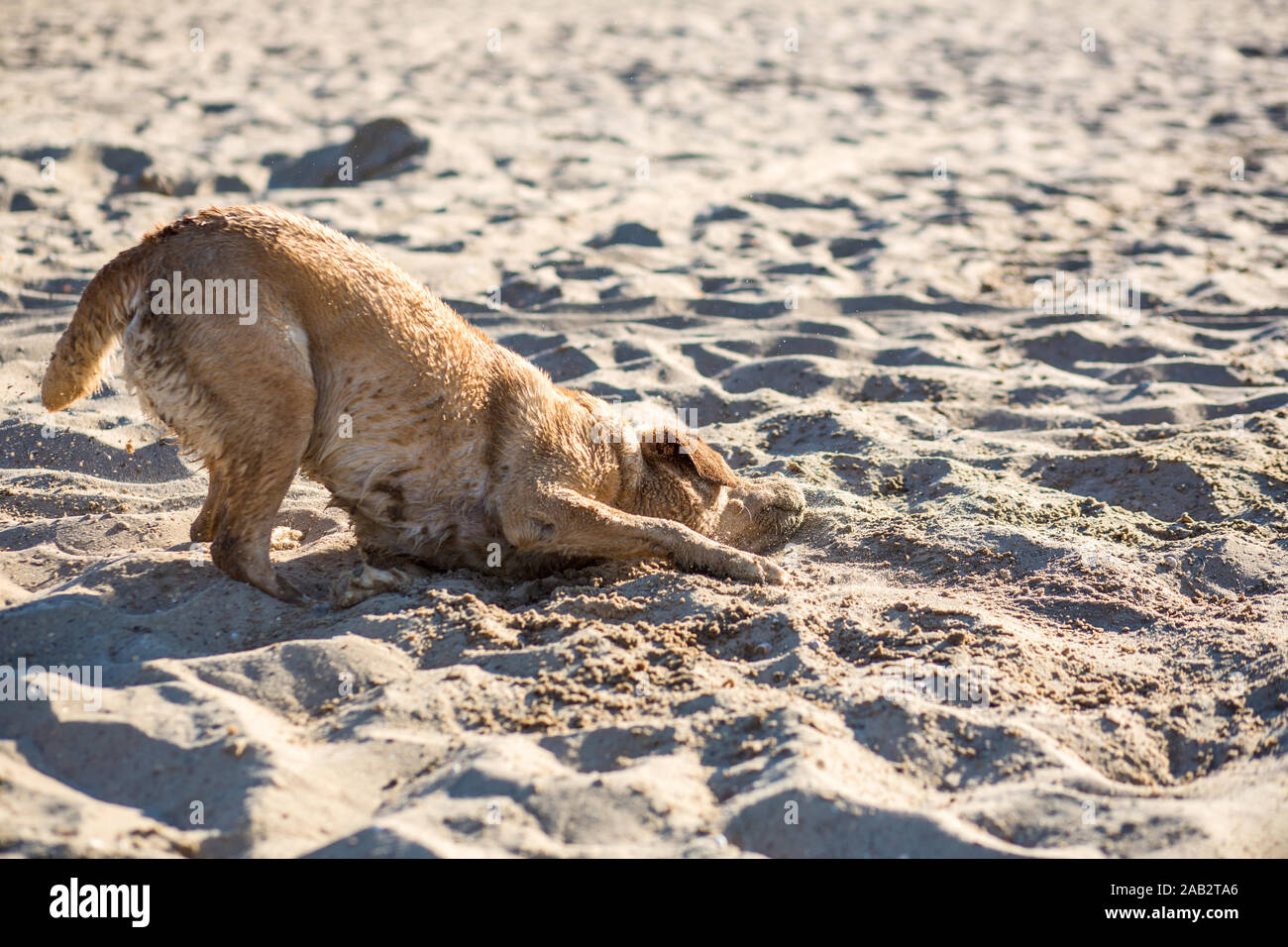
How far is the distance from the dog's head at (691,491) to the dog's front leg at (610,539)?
0.38 m

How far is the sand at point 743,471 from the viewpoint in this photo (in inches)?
121

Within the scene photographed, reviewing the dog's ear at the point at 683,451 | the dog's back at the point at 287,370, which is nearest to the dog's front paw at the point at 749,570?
the dog's ear at the point at 683,451

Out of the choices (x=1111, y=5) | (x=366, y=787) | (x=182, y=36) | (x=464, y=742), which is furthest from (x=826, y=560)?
(x=1111, y=5)

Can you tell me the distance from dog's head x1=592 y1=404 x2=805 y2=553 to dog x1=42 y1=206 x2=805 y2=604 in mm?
10

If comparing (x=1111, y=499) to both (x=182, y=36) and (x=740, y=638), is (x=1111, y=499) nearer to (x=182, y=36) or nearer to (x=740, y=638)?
(x=740, y=638)

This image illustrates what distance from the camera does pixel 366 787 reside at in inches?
123

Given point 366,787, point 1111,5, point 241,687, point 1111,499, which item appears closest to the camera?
point 366,787

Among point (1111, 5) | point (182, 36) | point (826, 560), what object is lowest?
point (826, 560)

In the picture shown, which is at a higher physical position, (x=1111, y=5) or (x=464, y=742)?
(x=1111, y=5)

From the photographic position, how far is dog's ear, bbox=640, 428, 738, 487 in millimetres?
5078

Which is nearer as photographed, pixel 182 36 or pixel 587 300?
pixel 587 300

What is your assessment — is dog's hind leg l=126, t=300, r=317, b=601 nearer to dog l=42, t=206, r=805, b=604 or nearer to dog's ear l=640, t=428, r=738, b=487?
dog l=42, t=206, r=805, b=604

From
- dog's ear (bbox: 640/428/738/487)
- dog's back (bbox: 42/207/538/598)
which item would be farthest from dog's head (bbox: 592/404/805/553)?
dog's back (bbox: 42/207/538/598)
